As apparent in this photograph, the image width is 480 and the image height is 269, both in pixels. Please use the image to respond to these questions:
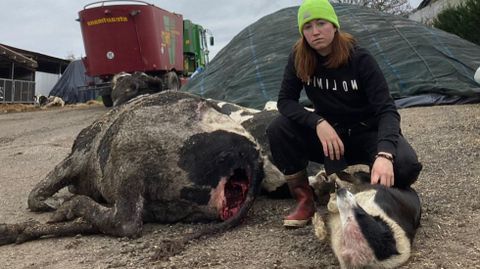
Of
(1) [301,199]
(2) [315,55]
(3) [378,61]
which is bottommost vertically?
(1) [301,199]

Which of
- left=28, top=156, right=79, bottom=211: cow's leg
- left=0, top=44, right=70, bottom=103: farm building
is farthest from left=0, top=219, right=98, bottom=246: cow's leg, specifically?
left=0, top=44, right=70, bottom=103: farm building

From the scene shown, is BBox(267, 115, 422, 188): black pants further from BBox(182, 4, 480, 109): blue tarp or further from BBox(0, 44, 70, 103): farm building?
BBox(0, 44, 70, 103): farm building

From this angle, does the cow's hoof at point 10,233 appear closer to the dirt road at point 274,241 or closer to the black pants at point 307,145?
the dirt road at point 274,241

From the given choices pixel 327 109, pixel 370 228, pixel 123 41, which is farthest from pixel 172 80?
pixel 370 228

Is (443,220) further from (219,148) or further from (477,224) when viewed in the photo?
(219,148)

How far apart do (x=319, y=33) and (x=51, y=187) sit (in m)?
2.50

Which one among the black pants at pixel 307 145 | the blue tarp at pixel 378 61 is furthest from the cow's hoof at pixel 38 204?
the blue tarp at pixel 378 61

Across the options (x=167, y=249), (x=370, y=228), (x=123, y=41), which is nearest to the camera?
(x=370, y=228)

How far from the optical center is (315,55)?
3381 mm

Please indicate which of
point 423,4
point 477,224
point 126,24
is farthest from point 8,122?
point 423,4

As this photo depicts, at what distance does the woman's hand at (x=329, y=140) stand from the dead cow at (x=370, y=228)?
0.49 m

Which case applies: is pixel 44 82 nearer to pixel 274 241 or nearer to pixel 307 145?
pixel 307 145

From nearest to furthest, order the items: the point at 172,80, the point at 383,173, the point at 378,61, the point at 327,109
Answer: the point at 383,173 → the point at 327,109 → the point at 378,61 → the point at 172,80

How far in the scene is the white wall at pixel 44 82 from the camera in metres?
26.0
